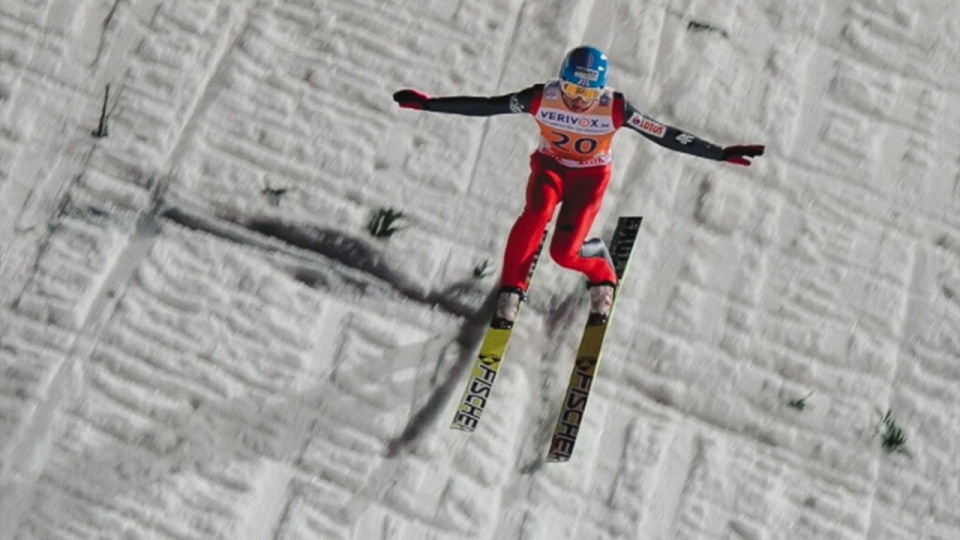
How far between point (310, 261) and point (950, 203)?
132 cm

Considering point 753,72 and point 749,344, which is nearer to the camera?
point 749,344

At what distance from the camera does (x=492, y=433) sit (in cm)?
175

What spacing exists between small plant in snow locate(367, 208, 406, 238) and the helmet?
0.50 metres

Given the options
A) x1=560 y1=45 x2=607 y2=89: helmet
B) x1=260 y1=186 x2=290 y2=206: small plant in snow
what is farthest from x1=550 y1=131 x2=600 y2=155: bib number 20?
x1=260 y1=186 x2=290 y2=206: small plant in snow

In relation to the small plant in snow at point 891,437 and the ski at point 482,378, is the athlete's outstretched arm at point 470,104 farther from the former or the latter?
the small plant in snow at point 891,437

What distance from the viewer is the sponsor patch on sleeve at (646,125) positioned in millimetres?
1574

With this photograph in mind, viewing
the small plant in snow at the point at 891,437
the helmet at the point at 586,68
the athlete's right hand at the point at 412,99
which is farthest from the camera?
the small plant in snow at the point at 891,437

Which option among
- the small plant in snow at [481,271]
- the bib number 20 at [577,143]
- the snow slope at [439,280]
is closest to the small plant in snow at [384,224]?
the snow slope at [439,280]

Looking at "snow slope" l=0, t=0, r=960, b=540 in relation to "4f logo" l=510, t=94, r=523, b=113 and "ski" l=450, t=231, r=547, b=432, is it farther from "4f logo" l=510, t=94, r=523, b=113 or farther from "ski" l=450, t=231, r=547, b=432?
"4f logo" l=510, t=94, r=523, b=113

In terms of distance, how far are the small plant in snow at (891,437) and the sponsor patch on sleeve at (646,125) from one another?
73 centimetres

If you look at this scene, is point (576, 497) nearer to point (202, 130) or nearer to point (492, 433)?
point (492, 433)

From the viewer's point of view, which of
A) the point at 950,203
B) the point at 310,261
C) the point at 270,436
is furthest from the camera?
the point at 950,203

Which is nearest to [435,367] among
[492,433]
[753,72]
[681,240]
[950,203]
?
[492,433]

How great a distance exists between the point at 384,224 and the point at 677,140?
0.58 metres
